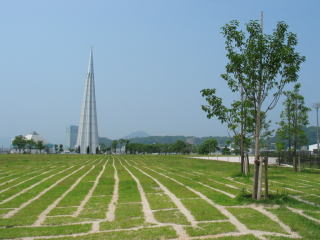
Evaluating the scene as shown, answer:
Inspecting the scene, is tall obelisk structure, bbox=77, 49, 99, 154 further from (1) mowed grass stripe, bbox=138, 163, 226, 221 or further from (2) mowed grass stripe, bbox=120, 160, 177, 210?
(1) mowed grass stripe, bbox=138, 163, 226, 221

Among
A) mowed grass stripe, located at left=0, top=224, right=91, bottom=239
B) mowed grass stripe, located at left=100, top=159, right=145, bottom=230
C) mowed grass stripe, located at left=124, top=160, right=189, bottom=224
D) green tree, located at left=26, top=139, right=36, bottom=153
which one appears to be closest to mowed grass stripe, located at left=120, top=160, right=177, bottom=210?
mowed grass stripe, located at left=124, top=160, right=189, bottom=224

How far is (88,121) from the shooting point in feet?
488

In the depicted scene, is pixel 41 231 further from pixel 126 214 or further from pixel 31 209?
pixel 31 209

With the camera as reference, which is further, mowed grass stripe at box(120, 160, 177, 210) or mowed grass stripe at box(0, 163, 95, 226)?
mowed grass stripe at box(120, 160, 177, 210)

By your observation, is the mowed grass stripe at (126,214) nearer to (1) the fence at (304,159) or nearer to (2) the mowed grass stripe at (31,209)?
(2) the mowed grass stripe at (31,209)

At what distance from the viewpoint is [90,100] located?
488 feet

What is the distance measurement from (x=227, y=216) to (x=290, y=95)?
24477 millimetres

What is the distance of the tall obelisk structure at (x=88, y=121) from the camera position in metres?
148

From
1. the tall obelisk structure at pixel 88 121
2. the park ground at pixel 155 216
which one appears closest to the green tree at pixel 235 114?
the park ground at pixel 155 216

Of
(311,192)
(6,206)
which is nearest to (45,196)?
(6,206)

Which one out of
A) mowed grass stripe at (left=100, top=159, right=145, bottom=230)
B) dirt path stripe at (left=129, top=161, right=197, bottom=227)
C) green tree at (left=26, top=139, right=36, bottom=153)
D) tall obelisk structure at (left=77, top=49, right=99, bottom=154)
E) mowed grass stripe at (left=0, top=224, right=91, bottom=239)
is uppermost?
tall obelisk structure at (left=77, top=49, right=99, bottom=154)

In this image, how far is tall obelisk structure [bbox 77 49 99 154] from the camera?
147500 mm

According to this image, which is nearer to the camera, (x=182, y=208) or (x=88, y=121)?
(x=182, y=208)

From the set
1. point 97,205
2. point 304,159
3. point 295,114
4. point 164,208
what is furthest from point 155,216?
point 304,159
